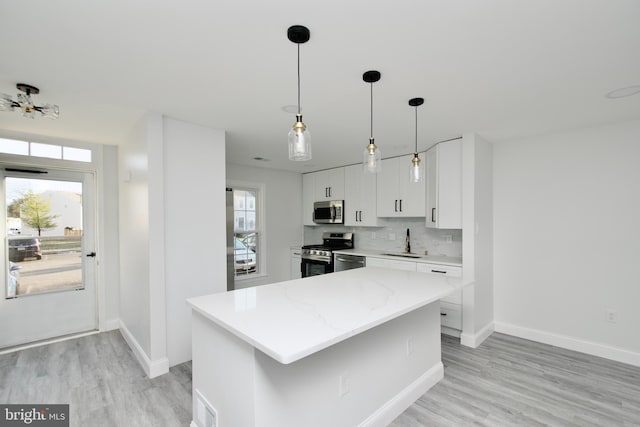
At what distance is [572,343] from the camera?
316 cm

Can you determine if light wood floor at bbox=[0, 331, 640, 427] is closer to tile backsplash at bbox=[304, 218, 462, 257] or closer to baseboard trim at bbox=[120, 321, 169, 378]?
baseboard trim at bbox=[120, 321, 169, 378]

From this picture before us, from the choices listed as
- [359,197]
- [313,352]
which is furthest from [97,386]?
[359,197]

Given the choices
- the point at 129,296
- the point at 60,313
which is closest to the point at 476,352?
the point at 129,296

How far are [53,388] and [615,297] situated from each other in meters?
5.22

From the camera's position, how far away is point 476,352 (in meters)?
3.10

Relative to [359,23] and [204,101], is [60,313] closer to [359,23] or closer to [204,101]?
[204,101]

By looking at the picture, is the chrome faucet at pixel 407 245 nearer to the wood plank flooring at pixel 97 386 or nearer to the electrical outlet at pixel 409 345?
the electrical outlet at pixel 409 345

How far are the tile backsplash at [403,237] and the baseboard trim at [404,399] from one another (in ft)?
6.31

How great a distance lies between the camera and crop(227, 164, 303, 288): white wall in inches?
206

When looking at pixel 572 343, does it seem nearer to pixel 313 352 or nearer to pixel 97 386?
pixel 313 352

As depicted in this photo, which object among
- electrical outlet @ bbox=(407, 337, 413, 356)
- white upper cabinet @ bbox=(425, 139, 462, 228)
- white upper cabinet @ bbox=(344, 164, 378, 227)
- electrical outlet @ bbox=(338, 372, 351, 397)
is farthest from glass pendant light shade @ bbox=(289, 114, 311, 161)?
white upper cabinet @ bbox=(344, 164, 378, 227)

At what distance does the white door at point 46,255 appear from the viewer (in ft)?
10.6

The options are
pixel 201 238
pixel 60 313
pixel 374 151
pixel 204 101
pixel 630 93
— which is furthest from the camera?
pixel 60 313

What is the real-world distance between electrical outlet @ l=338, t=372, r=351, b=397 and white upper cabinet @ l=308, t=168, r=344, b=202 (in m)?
3.65
